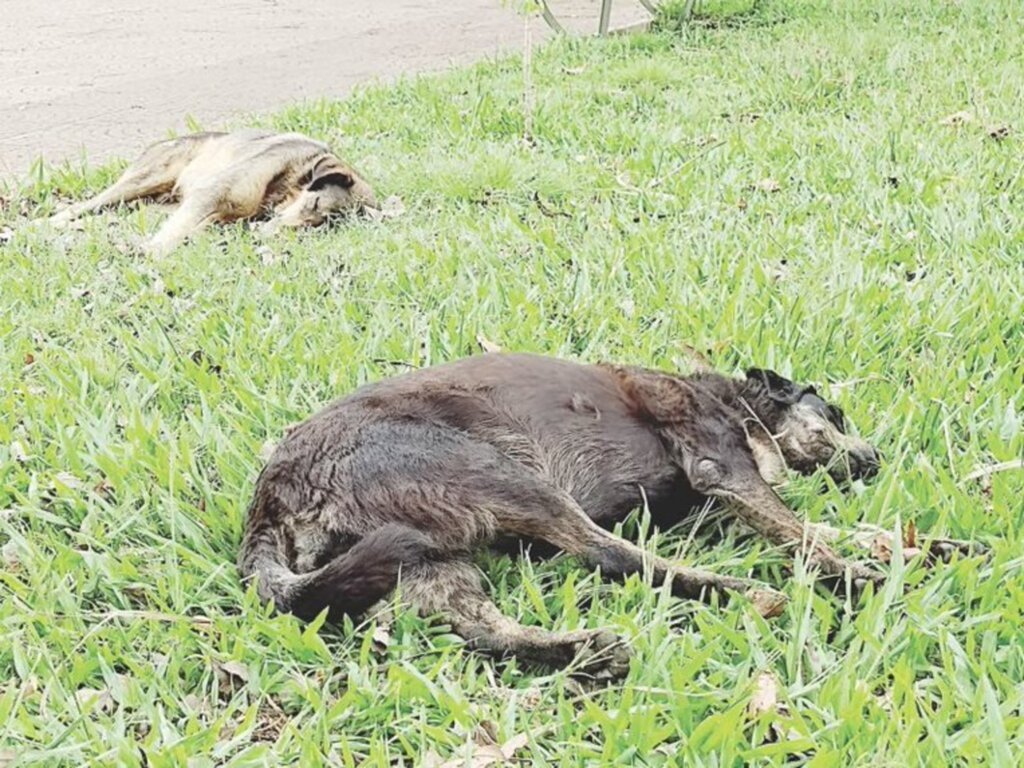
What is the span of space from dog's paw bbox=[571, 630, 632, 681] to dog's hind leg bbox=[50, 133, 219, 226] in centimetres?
516

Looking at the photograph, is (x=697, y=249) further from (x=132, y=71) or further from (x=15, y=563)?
(x=132, y=71)

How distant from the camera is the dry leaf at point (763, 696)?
93.2 inches

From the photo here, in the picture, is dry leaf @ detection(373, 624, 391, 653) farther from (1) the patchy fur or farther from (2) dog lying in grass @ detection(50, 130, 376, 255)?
(2) dog lying in grass @ detection(50, 130, 376, 255)

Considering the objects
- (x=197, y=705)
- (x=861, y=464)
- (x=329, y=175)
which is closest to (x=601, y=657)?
(x=197, y=705)

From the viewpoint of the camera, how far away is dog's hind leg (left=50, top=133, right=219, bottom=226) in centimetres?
679

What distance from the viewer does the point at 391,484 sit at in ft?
9.23

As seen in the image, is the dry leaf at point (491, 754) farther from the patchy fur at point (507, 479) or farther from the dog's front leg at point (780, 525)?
the dog's front leg at point (780, 525)

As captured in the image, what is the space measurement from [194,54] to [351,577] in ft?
32.6

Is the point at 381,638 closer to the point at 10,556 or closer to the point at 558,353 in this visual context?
the point at 10,556

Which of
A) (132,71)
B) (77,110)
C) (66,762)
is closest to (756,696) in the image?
(66,762)

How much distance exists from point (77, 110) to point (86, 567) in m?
7.08

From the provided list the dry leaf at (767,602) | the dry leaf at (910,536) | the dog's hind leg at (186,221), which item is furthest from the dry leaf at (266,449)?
the dog's hind leg at (186,221)

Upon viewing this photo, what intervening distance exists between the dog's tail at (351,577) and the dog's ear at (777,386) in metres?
1.38

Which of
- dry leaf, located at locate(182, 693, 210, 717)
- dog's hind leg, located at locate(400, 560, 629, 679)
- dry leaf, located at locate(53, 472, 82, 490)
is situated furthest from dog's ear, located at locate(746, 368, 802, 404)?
dry leaf, located at locate(53, 472, 82, 490)
